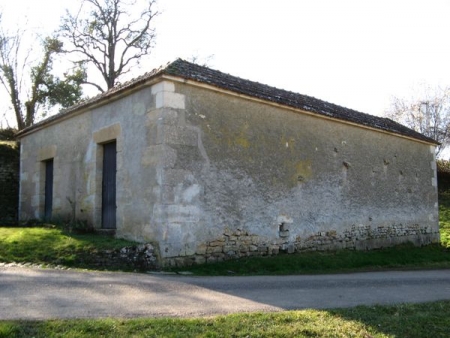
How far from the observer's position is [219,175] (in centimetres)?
934

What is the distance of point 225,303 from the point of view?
18.5ft

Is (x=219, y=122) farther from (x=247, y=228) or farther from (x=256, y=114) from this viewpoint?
(x=247, y=228)

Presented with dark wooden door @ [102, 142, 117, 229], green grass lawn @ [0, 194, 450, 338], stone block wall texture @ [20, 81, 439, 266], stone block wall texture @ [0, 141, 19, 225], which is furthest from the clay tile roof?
green grass lawn @ [0, 194, 450, 338]

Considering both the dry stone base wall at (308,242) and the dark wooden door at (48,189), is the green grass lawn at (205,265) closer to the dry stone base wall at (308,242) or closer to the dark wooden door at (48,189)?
the dry stone base wall at (308,242)

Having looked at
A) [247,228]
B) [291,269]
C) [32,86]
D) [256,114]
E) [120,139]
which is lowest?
[291,269]

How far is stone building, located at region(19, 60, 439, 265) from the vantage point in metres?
8.71

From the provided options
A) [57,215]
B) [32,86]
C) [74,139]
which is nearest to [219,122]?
[74,139]

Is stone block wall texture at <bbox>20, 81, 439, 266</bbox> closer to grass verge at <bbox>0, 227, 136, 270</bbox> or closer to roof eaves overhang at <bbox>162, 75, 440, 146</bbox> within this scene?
roof eaves overhang at <bbox>162, 75, 440, 146</bbox>

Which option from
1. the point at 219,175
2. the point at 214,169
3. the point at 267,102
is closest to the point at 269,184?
the point at 219,175

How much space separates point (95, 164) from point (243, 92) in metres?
4.13

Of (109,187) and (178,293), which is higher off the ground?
(109,187)

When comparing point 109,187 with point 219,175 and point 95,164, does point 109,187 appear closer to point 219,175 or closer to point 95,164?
point 95,164

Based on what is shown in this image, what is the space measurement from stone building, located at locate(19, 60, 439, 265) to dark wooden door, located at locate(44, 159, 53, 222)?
0.03 m

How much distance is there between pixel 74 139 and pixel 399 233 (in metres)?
10.9
